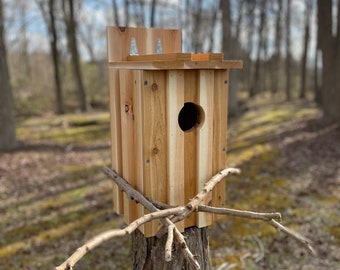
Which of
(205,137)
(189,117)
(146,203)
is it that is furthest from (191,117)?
(146,203)

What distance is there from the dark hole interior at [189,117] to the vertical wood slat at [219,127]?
114mm

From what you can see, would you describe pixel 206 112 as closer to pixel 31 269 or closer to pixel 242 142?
pixel 31 269

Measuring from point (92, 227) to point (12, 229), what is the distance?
3.45 feet

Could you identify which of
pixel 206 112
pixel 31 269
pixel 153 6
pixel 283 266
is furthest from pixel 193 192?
pixel 153 6

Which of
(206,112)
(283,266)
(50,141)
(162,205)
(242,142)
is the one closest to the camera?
(162,205)

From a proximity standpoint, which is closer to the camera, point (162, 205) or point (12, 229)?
point (162, 205)

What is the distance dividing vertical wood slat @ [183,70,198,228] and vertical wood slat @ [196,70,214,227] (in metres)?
0.02

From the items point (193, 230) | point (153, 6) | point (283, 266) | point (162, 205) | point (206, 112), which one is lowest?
point (283, 266)

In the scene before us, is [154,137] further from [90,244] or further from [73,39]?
[73,39]

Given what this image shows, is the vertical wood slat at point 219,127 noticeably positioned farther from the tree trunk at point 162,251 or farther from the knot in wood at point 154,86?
the knot in wood at point 154,86

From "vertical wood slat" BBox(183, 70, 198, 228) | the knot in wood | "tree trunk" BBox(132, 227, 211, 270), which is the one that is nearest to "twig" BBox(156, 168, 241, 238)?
"vertical wood slat" BBox(183, 70, 198, 228)

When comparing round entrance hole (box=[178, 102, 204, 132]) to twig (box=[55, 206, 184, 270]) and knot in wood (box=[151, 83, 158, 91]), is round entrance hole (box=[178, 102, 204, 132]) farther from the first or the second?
twig (box=[55, 206, 184, 270])

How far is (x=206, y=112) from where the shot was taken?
6.28 ft

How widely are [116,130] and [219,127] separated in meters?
0.63
